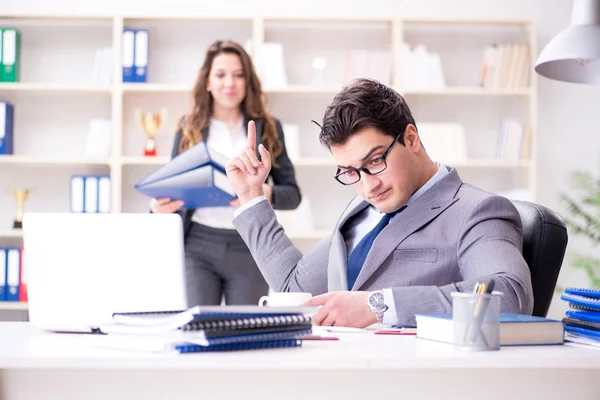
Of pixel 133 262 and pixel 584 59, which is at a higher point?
pixel 584 59

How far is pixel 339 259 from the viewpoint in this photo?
1854mm

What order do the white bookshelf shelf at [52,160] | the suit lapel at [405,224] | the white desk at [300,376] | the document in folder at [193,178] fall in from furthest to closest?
1. the white bookshelf shelf at [52,160]
2. the document in folder at [193,178]
3. the suit lapel at [405,224]
4. the white desk at [300,376]

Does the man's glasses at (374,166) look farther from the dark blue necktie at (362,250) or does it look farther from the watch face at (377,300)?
the watch face at (377,300)

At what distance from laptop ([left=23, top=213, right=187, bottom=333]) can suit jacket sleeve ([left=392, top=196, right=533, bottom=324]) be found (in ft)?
1.46

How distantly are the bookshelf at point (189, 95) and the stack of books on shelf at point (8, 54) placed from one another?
0.13 meters

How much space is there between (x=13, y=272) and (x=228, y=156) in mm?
1816

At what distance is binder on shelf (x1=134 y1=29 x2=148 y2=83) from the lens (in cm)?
441

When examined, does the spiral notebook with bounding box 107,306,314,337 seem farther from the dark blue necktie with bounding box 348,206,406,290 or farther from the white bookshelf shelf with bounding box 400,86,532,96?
the white bookshelf shelf with bounding box 400,86,532,96

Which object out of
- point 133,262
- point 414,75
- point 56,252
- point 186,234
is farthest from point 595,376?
point 414,75

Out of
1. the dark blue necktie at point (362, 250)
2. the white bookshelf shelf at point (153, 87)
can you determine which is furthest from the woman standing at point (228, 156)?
the white bookshelf shelf at point (153, 87)

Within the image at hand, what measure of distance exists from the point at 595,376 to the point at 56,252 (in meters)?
0.96

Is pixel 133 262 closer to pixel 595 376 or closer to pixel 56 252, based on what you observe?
pixel 56 252

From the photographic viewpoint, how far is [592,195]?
178 inches

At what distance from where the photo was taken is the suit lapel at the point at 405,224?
1709 millimetres
